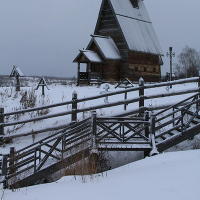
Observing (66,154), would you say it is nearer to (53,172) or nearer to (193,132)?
(53,172)

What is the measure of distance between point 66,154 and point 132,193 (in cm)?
441

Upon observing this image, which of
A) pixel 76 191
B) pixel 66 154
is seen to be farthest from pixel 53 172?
pixel 76 191

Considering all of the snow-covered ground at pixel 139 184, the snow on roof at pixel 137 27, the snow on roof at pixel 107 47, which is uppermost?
the snow on roof at pixel 137 27

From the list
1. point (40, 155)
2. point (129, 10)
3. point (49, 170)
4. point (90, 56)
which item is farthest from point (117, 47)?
point (49, 170)

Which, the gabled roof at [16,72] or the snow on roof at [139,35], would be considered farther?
the snow on roof at [139,35]

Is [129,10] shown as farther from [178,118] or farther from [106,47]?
[178,118]

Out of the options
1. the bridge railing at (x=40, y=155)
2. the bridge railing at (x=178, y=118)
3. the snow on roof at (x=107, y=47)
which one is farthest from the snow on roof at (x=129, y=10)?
the bridge railing at (x=40, y=155)

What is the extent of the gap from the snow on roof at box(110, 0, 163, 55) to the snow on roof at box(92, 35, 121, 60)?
1.34m

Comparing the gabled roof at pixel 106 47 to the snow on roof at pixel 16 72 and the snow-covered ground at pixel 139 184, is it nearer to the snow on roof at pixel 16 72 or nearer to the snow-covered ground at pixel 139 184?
the snow on roof at pixel 16 72

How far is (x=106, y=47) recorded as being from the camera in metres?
33.9

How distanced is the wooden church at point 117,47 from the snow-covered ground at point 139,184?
924 inches

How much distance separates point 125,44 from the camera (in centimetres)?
3425

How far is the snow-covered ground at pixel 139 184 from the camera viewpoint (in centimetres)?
670

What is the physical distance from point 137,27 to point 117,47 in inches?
141
